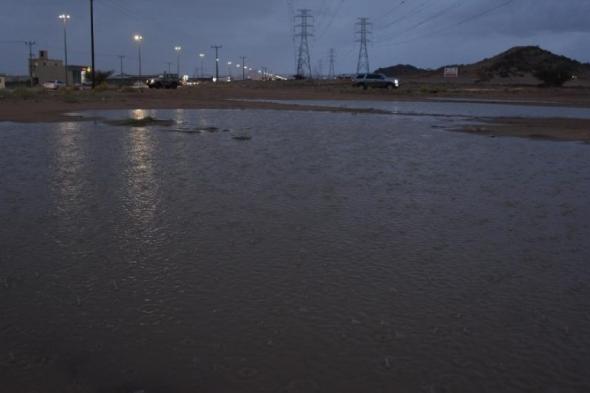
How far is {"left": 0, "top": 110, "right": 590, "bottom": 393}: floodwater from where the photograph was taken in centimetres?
511

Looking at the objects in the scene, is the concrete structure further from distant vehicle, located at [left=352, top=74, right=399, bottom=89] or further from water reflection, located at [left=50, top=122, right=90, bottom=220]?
water reflection, located at [left=50, top=122, right=90, bottom=220]

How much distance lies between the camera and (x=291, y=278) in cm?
732

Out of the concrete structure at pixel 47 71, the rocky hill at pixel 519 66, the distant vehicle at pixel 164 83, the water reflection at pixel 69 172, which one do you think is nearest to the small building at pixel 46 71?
the concrete structure at pixel 47 71

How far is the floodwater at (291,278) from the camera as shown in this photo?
511 cm

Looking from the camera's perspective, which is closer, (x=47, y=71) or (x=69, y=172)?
(x=69, y=172)

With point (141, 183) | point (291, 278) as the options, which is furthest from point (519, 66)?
point (291, 278)

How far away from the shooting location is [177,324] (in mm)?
5902

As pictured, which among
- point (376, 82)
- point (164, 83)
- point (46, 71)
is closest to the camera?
point (376, 82)

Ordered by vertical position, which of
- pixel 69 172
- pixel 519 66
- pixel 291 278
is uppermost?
pixel 519 66

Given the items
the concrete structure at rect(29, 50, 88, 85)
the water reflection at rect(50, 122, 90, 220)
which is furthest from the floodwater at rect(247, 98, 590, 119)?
the concrete structure at rect(29, 50, 88, 85)

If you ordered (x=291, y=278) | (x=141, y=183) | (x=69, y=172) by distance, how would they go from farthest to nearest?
1. (x=69, y=172)
2. (x=141, y=183)
3. (x=291, y=278)

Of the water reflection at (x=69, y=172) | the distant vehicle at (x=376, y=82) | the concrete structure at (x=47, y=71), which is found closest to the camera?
the water reflection at (x=69, y=172)

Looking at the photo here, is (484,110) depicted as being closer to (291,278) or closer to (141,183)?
(141,183)

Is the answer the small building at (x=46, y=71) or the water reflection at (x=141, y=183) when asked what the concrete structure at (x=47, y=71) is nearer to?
the small building at (x=46, y=71)
